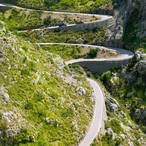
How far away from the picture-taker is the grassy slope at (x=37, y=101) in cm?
5666

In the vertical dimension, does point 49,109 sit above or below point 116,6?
below

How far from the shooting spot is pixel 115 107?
2938 inches

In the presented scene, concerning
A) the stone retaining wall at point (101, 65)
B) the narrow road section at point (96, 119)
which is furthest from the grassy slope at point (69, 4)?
the narrow road section at point (96, 119)

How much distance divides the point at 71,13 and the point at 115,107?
53.3m

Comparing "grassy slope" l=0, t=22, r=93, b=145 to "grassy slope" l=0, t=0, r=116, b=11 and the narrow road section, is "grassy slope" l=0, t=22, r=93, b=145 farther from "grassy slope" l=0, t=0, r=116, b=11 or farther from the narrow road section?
"grassy slope" l=0, t=0, r=116, b=11

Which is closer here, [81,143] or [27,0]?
[81,143]

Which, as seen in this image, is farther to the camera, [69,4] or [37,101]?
[69,4]

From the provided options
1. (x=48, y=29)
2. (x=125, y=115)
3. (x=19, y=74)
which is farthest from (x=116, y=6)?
(x=19, y=74)

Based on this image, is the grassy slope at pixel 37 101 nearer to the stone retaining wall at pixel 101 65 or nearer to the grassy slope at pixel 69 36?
the stone retaining wall at pixel 101 65

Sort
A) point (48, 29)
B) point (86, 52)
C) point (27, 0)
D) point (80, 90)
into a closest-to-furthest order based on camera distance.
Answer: point (80, 90) → point (86, 52) → point (48, 29) → point (27, 0)

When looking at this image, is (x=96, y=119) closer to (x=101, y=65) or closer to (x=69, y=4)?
(x=101, y=65)

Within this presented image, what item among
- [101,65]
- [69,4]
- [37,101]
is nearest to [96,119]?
[37,101]

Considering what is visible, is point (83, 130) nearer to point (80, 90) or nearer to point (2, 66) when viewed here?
point (80, 90)

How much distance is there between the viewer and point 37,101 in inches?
2426
